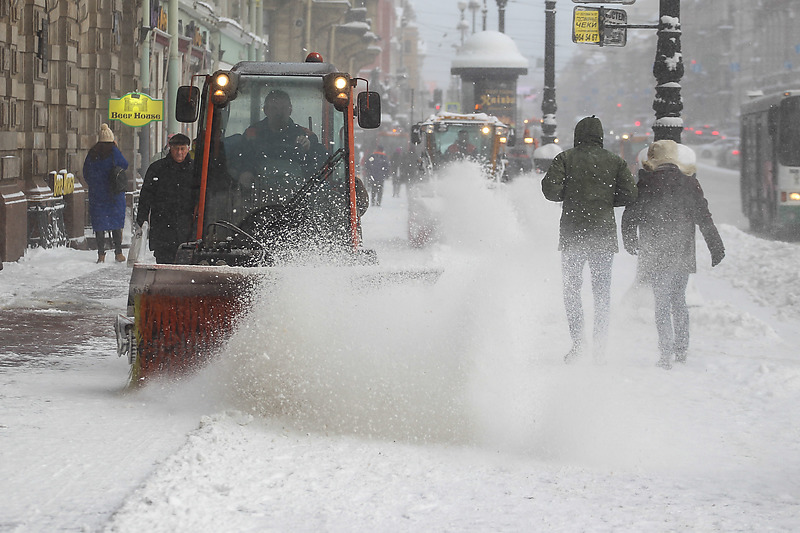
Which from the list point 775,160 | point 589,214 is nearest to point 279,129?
point 589,214

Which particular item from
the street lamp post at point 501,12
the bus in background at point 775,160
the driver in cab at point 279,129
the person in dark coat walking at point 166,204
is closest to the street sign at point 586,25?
the person in dark coat walking at point 166,204

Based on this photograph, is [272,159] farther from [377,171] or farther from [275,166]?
[377,171]

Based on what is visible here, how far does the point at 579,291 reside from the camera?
9117 millimetres

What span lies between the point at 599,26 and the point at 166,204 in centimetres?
569

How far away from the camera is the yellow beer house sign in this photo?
18609 mm

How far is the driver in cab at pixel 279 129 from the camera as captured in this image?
8.10m

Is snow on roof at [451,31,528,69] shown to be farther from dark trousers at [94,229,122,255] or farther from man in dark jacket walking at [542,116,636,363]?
man in dark jacket walking at [542,116,636,363]

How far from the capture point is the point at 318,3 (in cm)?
4694

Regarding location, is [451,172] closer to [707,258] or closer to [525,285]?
[707,258]

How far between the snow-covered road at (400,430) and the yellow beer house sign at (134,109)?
948 cm

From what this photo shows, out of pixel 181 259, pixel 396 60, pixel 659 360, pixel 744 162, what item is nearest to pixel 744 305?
pixel 659 360

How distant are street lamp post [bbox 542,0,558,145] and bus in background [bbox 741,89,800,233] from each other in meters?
6.79

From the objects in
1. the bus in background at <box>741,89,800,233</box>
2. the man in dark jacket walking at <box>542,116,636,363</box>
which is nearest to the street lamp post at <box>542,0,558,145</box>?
the bus in background at <box>741,89,800,233</box>

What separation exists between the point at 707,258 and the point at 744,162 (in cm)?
919
